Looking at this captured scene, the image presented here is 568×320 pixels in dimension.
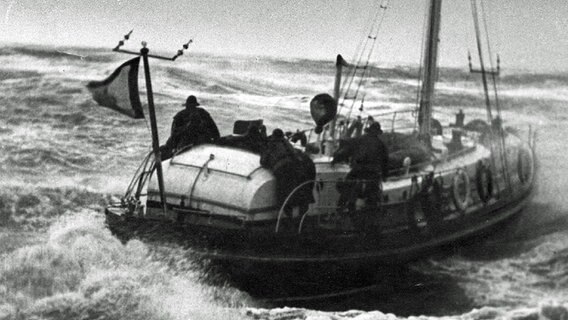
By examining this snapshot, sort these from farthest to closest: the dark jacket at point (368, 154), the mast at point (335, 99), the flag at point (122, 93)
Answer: the mast at point (335, 99) → the dark jacket at point (368, 154) → the flag at point (122, 93)

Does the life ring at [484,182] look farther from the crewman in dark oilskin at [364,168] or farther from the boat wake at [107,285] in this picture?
the boat wake at [107,285]

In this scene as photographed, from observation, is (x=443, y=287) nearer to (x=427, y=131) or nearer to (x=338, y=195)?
(x=338, y=195)

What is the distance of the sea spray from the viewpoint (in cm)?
965

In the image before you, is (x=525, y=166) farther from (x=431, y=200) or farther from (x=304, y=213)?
(x=304, y=213)

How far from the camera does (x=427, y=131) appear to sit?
1532cm

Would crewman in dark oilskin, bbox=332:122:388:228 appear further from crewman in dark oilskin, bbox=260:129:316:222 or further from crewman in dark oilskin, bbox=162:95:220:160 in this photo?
crewman in dark oilskin, bbox=162:95:220:160

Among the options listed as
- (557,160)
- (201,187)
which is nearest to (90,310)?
(201,187)

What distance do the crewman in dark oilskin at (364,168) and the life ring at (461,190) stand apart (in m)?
2.18

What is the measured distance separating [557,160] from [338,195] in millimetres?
15018

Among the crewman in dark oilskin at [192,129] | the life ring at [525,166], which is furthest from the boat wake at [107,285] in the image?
the life ring at [525,166]

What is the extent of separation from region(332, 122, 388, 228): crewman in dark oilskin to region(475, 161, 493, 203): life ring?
3.19 metres

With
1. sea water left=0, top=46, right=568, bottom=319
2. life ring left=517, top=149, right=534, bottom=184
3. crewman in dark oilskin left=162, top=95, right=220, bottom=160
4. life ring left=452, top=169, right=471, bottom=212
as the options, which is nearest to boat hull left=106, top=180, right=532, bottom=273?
sea water left=0, top=46, right=568, bottom=319

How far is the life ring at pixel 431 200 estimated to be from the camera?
12.7m

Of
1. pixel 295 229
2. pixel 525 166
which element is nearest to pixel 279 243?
pixel 295 229
